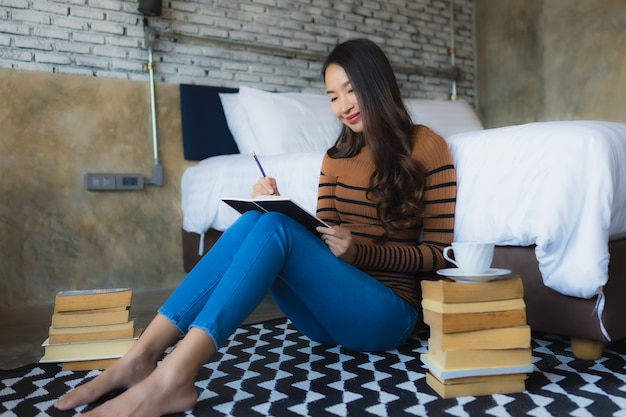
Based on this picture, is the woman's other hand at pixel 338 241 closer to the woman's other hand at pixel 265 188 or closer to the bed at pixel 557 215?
the woman's other hand at pixel 265 188

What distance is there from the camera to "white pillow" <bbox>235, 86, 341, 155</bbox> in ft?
10.5

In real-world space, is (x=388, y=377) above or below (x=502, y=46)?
below

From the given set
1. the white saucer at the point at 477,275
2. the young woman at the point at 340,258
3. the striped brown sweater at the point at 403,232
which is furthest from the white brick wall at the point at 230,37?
the white saucer at the point at 477,275

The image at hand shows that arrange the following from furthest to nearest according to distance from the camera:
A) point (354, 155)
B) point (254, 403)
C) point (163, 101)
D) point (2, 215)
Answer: point (163, 101) → point (2, 215) → point (354, 155) → point (254, 403)

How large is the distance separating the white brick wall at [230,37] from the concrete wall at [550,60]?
7.8 inches

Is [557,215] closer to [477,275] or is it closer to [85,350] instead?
[477,275]

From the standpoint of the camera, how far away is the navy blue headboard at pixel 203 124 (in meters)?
3.43

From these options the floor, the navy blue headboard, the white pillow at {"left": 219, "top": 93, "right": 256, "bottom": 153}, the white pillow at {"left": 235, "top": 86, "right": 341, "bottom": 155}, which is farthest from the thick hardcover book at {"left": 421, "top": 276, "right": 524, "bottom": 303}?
the navy blue headboard

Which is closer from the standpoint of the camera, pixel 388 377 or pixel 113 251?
pixel 388 377

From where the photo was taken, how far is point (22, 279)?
298 cm

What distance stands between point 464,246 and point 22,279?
248cm

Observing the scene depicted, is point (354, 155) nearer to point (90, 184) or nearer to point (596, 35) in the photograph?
point (90, 184)

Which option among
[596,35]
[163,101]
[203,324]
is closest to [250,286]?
[203,324]

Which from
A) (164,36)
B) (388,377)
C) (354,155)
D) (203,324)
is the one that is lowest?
(388,377)
